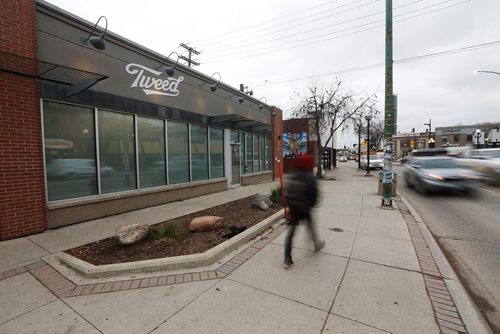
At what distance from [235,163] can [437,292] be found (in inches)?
418

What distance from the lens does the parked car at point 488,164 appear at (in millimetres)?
11586

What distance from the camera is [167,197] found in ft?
28.3

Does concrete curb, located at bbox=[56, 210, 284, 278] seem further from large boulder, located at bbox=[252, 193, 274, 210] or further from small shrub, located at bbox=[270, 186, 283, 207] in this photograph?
small shrub, located at bbox=[270, 186, 283, 207]

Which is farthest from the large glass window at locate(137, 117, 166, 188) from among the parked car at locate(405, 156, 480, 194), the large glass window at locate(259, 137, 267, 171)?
the parked car at locate(405, 156, 480, 194)

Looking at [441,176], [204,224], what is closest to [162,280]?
[204,224]

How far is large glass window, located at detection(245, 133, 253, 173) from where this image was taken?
1423 cm

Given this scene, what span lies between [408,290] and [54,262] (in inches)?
210

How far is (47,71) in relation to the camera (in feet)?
16.9

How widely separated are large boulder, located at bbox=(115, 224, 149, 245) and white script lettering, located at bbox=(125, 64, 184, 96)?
16.5 ft

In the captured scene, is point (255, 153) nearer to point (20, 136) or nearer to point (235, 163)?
point (235, 163)

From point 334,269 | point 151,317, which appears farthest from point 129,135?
point 334,269

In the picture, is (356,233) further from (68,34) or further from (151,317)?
(68,34)

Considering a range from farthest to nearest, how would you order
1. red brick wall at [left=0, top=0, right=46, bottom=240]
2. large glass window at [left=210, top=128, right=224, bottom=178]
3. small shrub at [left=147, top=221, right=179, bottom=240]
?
large glass window at [left=210, top=128, right=224, bottom=178], red brick wall at [left=0, top=0, right=46, bottom=240], small shrub at [left=147, top=221, right=179, bottom=240]

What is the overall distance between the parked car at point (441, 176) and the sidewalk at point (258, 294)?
6064 mm
